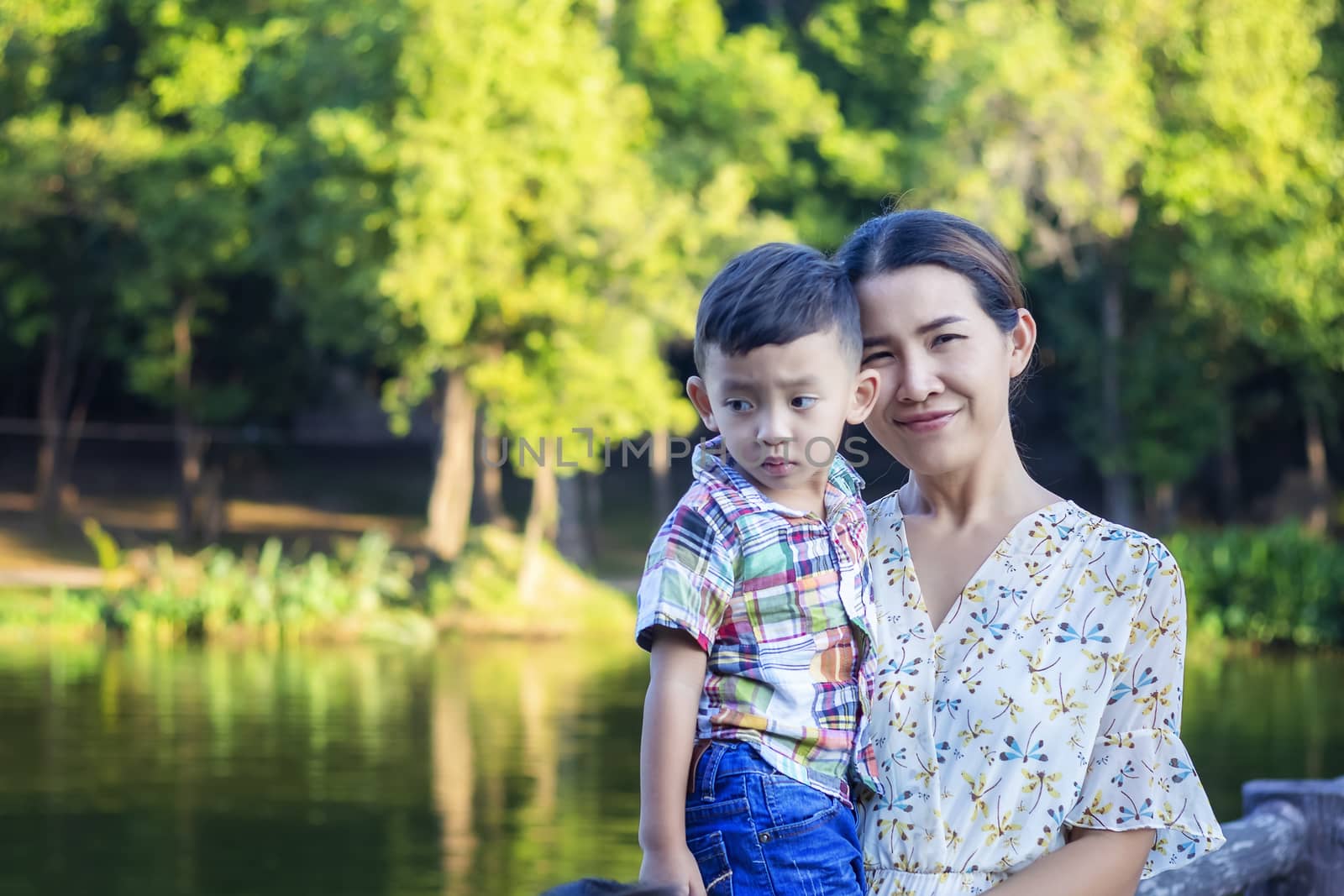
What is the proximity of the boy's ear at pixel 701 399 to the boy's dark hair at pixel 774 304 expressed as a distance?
7cm

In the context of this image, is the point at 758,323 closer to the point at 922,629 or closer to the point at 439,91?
the point at 922,629

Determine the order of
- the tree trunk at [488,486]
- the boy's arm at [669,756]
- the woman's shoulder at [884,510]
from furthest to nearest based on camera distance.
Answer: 1. the tree trunk at [488,486]
2. the woman's shoulder at [884,510]
3. the boy's arm at [669,756]

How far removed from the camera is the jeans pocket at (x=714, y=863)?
181 centimetres

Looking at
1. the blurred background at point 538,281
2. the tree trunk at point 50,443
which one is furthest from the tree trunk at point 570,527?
the tree trunk at point 50,443

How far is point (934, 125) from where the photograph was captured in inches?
710

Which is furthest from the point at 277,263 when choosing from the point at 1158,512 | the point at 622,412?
the point at 1158,512

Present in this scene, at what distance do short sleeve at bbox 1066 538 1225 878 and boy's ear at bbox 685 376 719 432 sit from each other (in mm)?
496

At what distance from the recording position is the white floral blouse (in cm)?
183

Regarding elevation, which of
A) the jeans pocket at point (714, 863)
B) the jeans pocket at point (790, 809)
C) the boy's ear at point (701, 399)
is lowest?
the jeans pocket at point (714, 863)

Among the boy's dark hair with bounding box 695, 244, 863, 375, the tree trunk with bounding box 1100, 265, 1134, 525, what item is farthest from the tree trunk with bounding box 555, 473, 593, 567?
the boy's dark hair with bounding box 695, 244, 863, 375

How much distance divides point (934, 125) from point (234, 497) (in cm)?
1154

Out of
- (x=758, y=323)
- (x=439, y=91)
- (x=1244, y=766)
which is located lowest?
(x=1244, y=766)

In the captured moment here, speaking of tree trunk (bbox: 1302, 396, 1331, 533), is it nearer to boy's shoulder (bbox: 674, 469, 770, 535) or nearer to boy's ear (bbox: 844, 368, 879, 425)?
boy's ear (bbox: 844, 368, 879, 425)

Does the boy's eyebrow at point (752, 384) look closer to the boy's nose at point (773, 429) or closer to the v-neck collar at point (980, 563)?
the boy's nose at point (773, 429)
